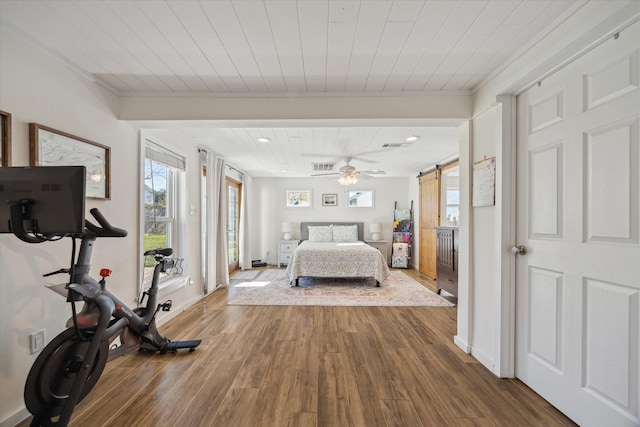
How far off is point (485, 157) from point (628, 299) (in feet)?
4.05

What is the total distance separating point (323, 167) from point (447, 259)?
A: 9.60ft

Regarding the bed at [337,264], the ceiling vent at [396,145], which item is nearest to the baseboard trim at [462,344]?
the bed at [337,264]

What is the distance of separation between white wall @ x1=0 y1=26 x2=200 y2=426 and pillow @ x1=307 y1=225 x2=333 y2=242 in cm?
461

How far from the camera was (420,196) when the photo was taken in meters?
6.19

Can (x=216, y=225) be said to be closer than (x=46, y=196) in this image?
No

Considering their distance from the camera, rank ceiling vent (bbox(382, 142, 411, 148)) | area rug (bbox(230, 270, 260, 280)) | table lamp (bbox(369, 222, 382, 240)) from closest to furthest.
Answer: ceiling vent (bbox(382, 142, 411, 148)), area rug (bbox(230, 270, 260, 280)), table lamp (bbox(369, 222, 382, 240))

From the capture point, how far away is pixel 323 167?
5648mm

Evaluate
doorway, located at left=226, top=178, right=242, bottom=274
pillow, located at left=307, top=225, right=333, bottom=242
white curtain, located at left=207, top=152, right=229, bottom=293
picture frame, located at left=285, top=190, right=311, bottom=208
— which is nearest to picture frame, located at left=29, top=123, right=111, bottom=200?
white curtain, located at left=207, top=152, right=229, bottom=293

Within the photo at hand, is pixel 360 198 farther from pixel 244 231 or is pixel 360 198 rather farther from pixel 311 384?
pixel 311 384

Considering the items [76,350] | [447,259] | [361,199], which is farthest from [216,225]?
[361,199]

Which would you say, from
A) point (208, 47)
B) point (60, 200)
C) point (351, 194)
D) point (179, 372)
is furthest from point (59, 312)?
point (351, 194)

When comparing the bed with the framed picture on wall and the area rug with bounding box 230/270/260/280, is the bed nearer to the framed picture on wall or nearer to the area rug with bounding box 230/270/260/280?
the area rug with bounding box 230/270/260/280

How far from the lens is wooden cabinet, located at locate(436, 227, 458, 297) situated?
12.6 feet

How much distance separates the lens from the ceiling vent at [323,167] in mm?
5363
